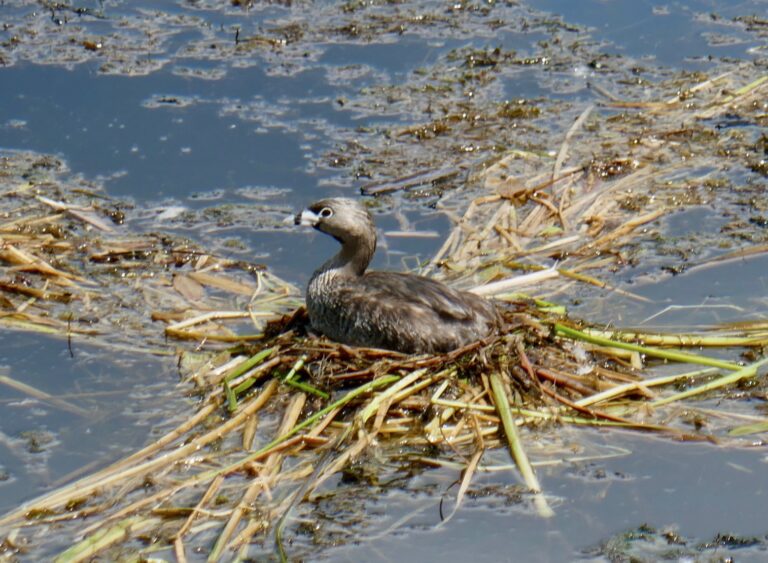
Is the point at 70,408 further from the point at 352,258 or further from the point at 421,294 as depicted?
the point at 421,294

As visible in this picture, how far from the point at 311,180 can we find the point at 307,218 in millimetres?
1653

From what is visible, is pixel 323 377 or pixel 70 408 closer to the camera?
pixel 323 377

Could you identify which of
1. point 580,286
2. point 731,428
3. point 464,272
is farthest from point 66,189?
point 731,428

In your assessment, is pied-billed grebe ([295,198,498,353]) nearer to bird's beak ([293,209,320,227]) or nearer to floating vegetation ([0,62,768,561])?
bird's beak ([293,209,320,227])

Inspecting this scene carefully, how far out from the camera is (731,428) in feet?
21.5

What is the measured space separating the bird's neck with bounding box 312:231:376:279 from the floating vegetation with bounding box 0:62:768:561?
0.99 feet

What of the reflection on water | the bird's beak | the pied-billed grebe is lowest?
the reflection on water

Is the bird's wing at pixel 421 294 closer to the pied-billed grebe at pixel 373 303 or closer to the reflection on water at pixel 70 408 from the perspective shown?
the pied-billed grebe at pixel 373 303

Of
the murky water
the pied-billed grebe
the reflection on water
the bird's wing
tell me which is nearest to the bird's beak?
the pied-billed grebe

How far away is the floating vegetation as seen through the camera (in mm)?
6008

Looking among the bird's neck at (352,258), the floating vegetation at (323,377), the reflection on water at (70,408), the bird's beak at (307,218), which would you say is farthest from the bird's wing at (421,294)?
the reflection on water at (70,408)

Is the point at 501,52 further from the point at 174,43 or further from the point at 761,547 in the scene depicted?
the point at 761,547

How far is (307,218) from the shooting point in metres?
7.61

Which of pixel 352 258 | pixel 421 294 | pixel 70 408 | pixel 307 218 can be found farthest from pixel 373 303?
pixel 70 408
